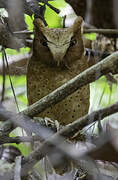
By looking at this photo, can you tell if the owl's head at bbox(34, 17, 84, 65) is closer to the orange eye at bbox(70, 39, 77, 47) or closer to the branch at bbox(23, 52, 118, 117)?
the orange eye at bbox(70, 39, 77, 47)

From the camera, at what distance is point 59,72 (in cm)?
164

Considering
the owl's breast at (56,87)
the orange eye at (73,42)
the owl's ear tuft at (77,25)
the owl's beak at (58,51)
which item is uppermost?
the owl's ear tuft at (77,25)

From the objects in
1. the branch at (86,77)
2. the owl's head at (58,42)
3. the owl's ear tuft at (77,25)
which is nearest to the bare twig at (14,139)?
the branch at (86,77)

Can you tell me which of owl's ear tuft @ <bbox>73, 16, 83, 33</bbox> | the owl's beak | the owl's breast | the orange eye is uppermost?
owl's ear tuft @ <bbox>73, 16, 83, 33</bbox>

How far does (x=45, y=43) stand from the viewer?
4.97 ft

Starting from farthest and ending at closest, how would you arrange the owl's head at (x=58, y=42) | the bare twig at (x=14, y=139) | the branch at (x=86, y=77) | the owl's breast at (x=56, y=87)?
the owl's breast at (x=56, y=87)
the owl's head at (x=58, y=42)
the bare twig at (x=14, y=139)
the branch at (x=86, y=77)

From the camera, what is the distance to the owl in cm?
152

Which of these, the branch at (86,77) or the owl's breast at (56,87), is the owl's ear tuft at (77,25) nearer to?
the owl's breast at (56,87)

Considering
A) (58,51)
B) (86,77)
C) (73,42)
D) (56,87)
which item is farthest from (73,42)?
(86,77)

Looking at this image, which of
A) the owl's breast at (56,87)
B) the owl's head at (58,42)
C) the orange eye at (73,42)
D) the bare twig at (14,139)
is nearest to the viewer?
the bare twig at (14,139)

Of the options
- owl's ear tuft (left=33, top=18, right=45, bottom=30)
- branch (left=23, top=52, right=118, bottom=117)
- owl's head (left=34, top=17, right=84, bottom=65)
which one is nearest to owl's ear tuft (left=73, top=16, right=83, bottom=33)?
owl's head (left=34, top=17, right=84, bottom=65)

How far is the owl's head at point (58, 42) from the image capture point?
4.64 ft

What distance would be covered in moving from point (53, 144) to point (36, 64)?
0.86 meters

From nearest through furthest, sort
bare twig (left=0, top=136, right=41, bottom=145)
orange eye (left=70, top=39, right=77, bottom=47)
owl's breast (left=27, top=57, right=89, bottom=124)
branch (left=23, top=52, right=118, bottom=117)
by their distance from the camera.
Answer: branch (left=23, top=52, right=118, bottom=117)
bare twig (left=0, top=136, right=41, bottom=145)
orange eye (left=70, top=39, right=77, bottom=47)
owl's breast (left=27, top=57, right=89, bottom=124)
